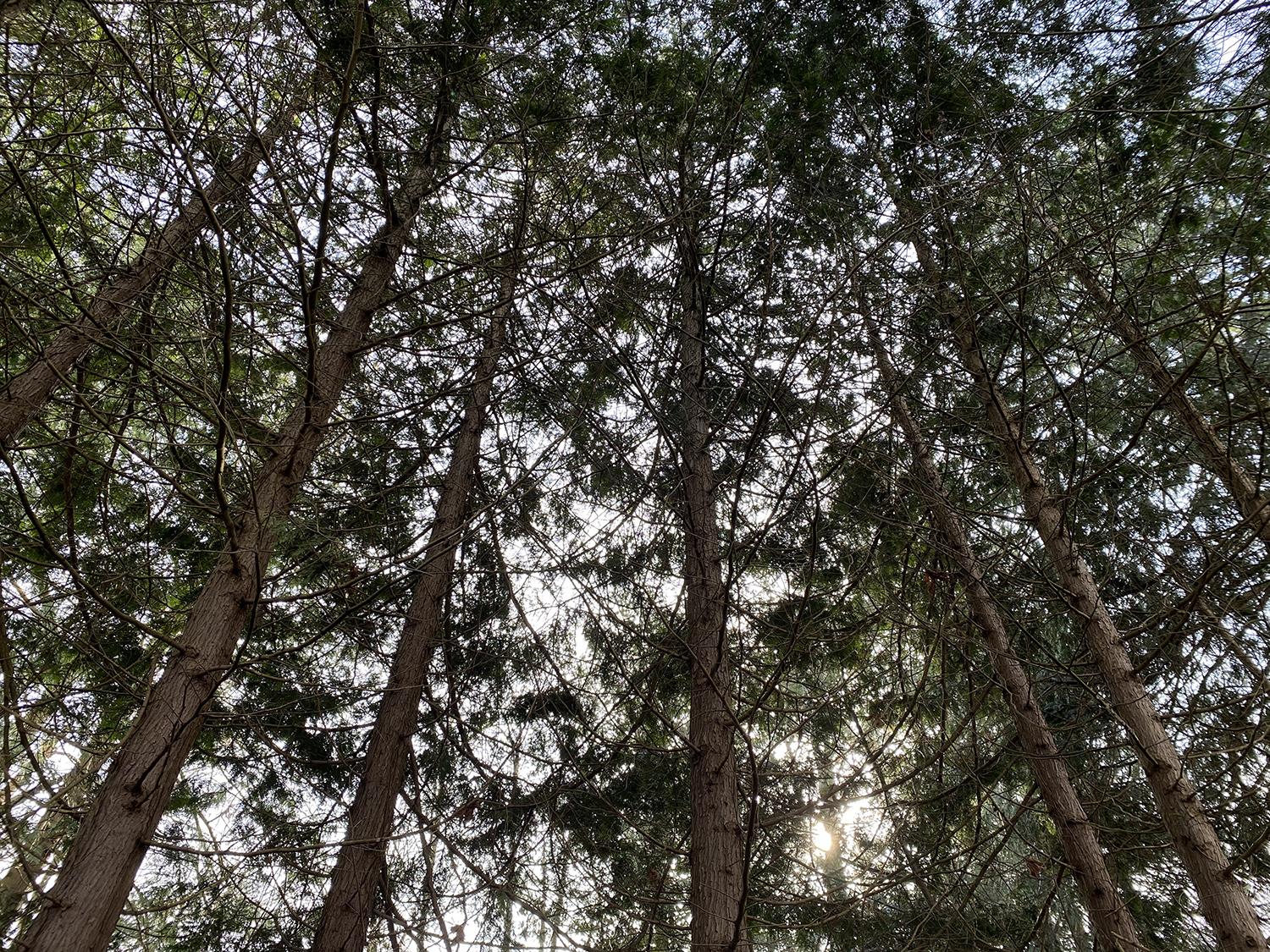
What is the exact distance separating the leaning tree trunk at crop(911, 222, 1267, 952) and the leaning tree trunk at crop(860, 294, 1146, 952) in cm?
45

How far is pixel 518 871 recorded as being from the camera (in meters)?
4.86

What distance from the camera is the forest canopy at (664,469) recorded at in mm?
3623

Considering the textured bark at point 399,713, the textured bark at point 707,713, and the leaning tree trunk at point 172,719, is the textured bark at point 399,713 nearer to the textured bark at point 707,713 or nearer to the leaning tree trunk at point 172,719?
the leaning tree trunk at point 172,719

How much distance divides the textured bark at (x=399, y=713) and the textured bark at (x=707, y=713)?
161 cm

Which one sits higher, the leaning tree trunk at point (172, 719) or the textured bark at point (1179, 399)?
the textured bark at point (1179, 399)

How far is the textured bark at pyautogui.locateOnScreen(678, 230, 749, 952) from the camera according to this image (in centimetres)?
357

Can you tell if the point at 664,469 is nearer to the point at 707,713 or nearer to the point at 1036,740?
the point at 707,713

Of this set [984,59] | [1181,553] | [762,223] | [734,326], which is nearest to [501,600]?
[734,326]

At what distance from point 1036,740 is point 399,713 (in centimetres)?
439

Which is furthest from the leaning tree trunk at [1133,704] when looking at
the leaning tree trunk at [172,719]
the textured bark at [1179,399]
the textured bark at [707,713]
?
the leaning tree trunk at [172,719]

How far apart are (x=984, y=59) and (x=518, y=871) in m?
6.96

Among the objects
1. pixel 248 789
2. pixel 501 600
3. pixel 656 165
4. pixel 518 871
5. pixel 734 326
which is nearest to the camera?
pixel 656 165

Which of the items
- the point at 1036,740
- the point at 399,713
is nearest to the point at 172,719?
the point at 399,713

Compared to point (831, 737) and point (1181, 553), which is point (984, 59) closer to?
point (1181, 553)
